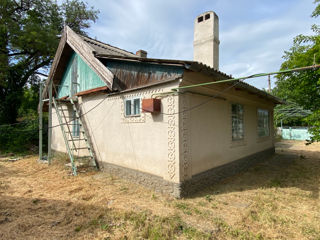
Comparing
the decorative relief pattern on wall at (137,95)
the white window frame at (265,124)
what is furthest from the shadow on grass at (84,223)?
the white window frame at (265,124)

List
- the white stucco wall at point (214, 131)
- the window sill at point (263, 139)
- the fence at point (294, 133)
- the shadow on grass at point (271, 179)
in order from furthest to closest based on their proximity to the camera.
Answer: the fence at point (294, 133) → the window sill at point (263, 139) → the shadow on grass at point (271, 179) → the white stucco wall at point (214, 131)

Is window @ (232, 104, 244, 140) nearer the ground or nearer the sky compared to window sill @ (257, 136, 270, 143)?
nearer the sky

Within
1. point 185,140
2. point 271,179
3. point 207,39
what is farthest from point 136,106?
point 271,179

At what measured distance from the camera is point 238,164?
6781 millimetres

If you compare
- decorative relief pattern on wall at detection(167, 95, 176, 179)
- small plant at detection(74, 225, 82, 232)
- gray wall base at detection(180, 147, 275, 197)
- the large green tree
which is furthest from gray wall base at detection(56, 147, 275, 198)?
the large green tree

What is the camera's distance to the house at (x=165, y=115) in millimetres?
4438

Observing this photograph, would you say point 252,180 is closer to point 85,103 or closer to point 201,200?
point 201,200

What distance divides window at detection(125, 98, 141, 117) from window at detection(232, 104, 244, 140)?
3.62m

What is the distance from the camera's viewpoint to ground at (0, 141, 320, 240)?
311 centimetres

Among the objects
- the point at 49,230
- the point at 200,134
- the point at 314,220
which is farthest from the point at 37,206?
the point at 314,220

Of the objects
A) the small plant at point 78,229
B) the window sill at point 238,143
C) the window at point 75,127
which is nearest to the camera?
the small plant at point 78,229

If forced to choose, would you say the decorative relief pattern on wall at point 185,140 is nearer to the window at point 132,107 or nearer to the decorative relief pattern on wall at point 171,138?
the decorative relief pattern on wall at point 171,138

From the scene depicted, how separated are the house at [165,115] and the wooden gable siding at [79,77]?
0.15 feet

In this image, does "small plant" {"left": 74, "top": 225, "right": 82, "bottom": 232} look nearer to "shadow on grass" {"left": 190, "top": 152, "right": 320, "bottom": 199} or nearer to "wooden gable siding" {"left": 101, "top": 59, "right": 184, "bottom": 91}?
"shadow on grass" {"left": 190, "top": 152, "right": 320, "bottom": 199}
